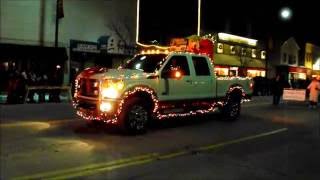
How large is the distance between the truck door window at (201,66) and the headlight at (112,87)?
318cm

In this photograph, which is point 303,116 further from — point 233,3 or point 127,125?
point 233,3

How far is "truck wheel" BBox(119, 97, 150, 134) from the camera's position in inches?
489

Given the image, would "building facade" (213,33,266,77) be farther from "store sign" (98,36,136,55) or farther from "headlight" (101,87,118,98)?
"headlight" (101,87,118,98)

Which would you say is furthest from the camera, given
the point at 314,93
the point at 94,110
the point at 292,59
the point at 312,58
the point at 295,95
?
→ the point at 312,58

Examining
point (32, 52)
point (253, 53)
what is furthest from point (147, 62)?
point (253, 53)

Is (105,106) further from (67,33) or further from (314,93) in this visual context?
(67,33)

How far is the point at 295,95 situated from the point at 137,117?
1694cm

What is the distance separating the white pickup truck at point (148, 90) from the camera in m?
12.3

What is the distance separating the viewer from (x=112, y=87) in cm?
1223

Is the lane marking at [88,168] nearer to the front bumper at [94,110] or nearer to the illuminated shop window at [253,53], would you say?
the front bumper at [94,110]

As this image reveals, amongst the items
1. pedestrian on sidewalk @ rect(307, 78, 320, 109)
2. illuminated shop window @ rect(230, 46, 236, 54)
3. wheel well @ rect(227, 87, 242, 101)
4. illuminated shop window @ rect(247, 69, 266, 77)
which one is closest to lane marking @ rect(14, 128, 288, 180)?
wheel well @ rect(227, 87, 242, 101)

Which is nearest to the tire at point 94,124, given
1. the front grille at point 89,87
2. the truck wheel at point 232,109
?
the front grille at point 89,87

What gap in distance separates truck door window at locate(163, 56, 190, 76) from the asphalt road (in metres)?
1.58

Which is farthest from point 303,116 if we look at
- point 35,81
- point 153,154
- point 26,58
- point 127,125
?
point 26,58
